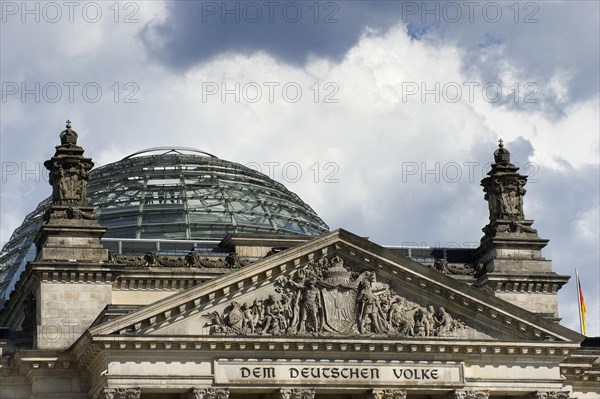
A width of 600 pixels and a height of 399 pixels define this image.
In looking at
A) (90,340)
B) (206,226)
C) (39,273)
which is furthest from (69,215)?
(206,226)

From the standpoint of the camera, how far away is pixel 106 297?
86.4m

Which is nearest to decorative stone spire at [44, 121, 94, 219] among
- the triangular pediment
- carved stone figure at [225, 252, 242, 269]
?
carved stone figure at [225, 252, 242, 269]

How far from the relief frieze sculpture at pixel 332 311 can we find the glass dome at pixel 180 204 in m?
20.7

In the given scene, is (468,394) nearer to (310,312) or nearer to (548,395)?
(548,395)

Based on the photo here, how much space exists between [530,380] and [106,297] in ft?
67.6

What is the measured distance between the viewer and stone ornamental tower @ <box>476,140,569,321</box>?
3666 inches

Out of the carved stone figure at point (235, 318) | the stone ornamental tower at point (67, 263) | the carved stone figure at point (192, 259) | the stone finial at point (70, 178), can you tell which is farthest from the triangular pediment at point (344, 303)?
the stone finial at point (70, 178)

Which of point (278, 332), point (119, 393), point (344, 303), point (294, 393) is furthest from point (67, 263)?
point (344, 303)

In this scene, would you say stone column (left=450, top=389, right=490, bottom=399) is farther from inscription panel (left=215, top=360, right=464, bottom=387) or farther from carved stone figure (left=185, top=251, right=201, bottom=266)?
carved stone figure (left=185, top=251, right=201, bottom=266)

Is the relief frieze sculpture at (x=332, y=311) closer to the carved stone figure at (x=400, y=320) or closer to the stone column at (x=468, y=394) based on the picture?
the carved stone figure at (x=400, y=320)

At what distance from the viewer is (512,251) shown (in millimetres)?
94312

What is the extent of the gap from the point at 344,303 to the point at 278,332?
140 inches

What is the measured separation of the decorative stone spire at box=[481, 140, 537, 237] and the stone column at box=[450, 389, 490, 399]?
13192 millimetres

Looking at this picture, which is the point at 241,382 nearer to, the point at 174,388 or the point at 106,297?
the point at 174,388
